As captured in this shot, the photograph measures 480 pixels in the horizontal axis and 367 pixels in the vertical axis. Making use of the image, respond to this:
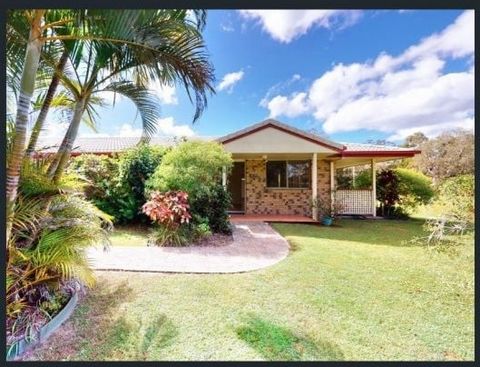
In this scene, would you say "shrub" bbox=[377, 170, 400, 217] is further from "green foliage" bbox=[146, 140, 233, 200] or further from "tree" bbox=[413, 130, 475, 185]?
"green foliage" bbox=[146, 140, 233, 200]

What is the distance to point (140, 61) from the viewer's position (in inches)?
146

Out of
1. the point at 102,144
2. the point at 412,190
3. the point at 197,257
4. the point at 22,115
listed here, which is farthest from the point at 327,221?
the point at 102,144

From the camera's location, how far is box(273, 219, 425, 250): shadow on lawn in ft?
26.5

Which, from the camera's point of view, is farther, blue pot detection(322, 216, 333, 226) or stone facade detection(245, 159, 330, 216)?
stone facade detection(245, 159, 330, 216)

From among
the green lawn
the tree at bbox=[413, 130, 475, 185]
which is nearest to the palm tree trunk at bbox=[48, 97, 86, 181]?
the green lawn

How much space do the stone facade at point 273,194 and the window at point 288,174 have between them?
27cm

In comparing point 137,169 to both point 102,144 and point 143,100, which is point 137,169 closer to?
point 143,100

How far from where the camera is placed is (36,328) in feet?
9.89

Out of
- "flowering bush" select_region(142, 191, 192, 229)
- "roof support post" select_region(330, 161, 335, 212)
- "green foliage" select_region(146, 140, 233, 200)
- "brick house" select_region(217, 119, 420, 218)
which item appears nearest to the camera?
"flowering bush" select_region(142, 191, 192, 229)

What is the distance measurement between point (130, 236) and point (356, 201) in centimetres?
1070

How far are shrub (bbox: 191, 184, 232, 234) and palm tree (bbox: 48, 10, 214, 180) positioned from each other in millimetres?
4286

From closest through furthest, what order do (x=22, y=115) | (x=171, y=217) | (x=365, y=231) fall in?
(x=22, y=115)
(x=171, y=217)
(x=365, y=231)

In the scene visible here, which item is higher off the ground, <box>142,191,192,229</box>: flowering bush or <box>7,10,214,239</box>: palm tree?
<box>7,10,214,239</box>: palm tree

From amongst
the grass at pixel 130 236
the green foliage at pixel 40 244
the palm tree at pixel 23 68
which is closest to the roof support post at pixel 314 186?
the grass at pixel 130 236
